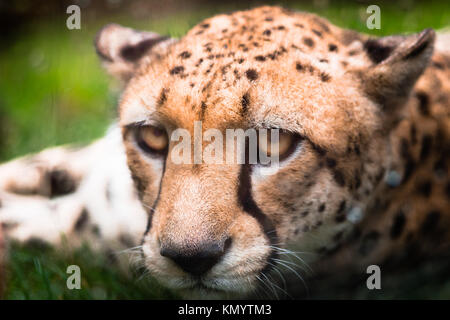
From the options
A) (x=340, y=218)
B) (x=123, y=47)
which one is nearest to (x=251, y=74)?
(x=340, y=218)

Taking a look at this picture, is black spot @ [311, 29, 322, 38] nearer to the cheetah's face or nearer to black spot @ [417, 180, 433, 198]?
the cheetah's face

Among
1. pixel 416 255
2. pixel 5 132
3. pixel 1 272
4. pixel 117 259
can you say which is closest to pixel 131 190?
pixel 117 259

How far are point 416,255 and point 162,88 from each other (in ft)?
4.29

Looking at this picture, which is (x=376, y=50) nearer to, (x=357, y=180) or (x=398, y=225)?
(x=357, y=180)

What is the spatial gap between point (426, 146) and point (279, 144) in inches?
31.3

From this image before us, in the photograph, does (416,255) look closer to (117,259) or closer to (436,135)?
(436,135)

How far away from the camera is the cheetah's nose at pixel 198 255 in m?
1.63

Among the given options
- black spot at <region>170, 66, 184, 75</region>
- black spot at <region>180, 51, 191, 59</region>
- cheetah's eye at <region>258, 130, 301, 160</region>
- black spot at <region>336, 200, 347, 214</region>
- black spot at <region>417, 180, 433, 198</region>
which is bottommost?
black spot at <region>336, 200, 347, 214</region>

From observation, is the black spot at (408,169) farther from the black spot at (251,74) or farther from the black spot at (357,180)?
the black spot at (251,74)

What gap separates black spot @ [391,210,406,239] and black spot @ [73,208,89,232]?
1.41m

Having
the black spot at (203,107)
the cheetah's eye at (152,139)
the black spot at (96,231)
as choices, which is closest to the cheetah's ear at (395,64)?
the black spot at (203,107)

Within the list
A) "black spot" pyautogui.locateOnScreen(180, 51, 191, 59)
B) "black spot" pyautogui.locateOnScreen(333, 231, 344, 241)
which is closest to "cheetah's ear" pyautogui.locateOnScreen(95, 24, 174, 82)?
"black spot" pyautogui.locateOnScreen(180, 51, 191, 59)

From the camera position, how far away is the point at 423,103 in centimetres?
232

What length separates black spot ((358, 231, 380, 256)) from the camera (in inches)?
87.0
